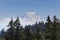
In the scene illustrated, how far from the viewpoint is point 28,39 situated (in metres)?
61.7

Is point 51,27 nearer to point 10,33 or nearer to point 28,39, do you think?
point 10,33

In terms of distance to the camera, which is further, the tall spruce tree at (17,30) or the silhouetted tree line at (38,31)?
the tall spruce tree at (17,30)

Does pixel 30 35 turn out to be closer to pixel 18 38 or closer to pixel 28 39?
pixel 28 39

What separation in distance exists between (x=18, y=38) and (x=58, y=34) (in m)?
18.7

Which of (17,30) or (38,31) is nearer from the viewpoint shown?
(17,30)

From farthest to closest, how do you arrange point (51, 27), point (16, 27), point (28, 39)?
point (28, 39) < point (16, 27) < point (51, 27)

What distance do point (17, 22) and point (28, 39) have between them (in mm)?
9871

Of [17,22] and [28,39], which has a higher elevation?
[17,22]

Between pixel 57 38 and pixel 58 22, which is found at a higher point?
pixel 58 22

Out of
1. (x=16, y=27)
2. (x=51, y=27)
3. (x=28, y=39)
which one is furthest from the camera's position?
(x=28, y=39)

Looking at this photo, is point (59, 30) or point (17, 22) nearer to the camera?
point (59, 30)

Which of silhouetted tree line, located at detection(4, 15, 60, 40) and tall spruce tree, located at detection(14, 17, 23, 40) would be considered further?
tall spruce tree, located at detection(14, 17, 23, 40)

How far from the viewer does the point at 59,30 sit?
3934 centimetres

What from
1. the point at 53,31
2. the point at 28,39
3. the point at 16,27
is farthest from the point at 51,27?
the point at 28,39
